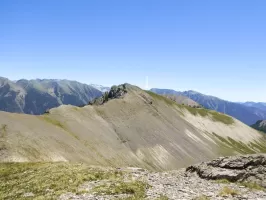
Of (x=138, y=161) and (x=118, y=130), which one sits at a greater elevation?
(x=118, y=130)

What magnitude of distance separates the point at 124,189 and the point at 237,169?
43.1 feet

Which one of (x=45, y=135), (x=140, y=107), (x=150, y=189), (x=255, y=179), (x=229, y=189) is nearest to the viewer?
(x=229, y=189)

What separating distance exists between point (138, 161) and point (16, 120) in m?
54.5

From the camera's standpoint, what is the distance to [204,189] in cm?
2806

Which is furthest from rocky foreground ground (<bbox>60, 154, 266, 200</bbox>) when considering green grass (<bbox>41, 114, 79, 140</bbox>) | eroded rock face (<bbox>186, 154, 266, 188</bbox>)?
green grass (<bbox>41, 114, 79, 140</bbox>)

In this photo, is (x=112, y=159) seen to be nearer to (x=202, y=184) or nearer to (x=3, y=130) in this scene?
(x=3, y=130)

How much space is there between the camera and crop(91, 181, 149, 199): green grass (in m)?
27.9

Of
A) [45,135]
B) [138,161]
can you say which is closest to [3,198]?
[45,135]

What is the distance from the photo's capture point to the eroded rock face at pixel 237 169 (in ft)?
106

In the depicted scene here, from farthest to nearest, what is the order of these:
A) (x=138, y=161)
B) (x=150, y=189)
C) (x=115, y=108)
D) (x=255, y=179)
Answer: (x=115, y=108) → (x=138, y=161) → (x=255, y=179) → (x=150, y=189)

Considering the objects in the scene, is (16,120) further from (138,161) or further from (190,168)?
(190,168)

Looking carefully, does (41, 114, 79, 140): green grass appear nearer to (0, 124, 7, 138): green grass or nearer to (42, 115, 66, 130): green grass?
(42, 115, 66, 130): green grass

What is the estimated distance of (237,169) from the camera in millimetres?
34531

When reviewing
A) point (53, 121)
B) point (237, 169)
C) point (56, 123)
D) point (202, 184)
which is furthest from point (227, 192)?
point (53, 121)
